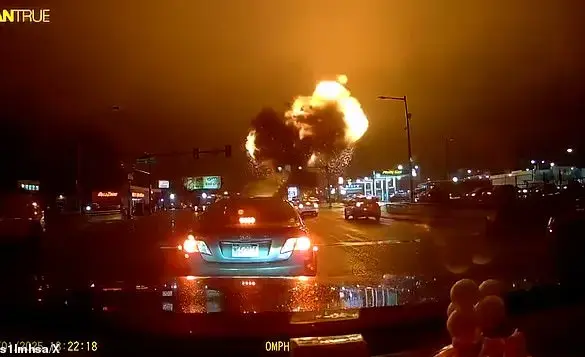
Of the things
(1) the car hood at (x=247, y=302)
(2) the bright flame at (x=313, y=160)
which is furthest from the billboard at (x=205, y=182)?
(1) the car hood at (x=247, y=302)

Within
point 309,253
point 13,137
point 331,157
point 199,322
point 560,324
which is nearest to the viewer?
point 199,322

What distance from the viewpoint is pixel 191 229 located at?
31.6 ft

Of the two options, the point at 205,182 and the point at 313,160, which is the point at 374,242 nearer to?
the point at 313,160

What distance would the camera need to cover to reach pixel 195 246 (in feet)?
30.1

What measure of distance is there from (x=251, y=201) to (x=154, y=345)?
240 inches

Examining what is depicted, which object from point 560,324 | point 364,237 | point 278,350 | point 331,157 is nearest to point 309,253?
point 560,324

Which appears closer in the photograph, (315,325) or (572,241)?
(315,325)

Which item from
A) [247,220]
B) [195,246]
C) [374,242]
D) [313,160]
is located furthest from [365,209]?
[313,160]

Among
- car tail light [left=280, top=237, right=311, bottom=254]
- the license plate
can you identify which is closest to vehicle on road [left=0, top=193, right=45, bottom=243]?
the license plate

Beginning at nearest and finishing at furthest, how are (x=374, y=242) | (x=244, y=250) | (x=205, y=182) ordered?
(x=244, y=250), (x=374, y=242), (x=205, y=182)

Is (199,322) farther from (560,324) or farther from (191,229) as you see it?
(191,229)

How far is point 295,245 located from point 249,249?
2.08 ft

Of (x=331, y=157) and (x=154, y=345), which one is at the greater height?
(x=331, y=157)

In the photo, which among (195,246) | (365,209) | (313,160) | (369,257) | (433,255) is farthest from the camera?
(313,160)
